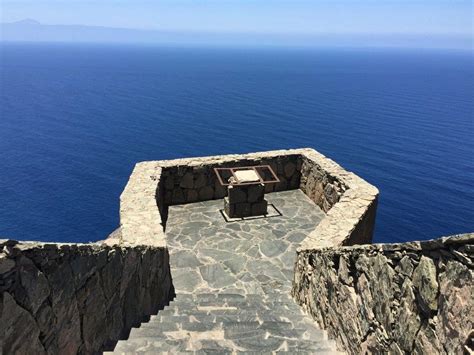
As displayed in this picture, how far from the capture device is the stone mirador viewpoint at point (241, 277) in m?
3.17

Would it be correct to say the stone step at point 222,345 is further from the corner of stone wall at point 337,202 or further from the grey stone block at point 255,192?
the grey stone block at point 255,192

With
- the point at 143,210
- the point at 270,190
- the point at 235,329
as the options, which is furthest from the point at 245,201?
the point at 235,329

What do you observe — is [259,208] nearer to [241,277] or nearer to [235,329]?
[241,277]

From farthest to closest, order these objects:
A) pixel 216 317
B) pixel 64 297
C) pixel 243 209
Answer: pixel 243 209 < pixel 216 317 < pixel 64 297

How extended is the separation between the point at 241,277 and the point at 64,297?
659 cm

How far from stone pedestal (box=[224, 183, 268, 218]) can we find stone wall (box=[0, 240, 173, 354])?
6.24 m

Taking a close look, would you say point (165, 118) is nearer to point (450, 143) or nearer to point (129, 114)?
point (129, 114)

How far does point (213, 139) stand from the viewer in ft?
Answer: 228

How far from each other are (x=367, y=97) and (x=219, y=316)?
109 metres

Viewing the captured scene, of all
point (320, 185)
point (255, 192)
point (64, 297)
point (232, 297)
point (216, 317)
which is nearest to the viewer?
point (64, 297)

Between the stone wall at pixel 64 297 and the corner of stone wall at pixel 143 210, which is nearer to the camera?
the stone wall at pixel 64 297

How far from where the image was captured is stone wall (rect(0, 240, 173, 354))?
289 cm

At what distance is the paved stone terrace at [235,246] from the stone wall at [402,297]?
3.35 m

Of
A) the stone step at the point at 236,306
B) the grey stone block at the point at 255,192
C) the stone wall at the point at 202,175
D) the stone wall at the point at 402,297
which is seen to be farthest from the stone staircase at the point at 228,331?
the stone wall at the point at 202,175
